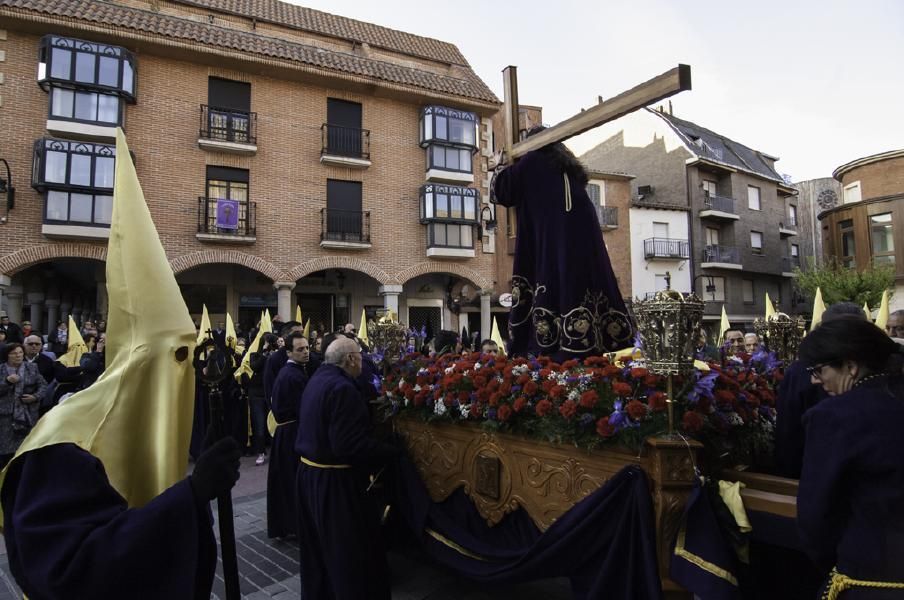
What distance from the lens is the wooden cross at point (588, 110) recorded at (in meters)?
2.71

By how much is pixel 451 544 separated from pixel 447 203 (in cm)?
1620

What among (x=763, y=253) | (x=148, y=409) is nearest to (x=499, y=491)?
(x=148, y=409)

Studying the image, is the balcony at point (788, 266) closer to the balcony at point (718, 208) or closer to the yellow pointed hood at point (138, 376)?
the balcony at point (718, 208)

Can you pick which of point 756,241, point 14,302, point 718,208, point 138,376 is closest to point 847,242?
point 756,241

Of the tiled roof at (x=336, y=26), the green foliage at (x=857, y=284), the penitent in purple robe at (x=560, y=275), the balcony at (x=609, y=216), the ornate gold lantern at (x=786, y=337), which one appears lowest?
the ornate gold lantern at (x=786, y=337)

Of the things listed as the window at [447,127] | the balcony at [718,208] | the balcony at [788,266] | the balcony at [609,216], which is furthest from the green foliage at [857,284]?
the window at [447,127]

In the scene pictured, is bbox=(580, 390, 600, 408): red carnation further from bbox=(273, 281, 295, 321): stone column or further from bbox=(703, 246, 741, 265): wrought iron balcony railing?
bbox=(703, 246, 741, 265): wrought iron balcony railing

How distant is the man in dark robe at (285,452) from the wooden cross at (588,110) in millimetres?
3124

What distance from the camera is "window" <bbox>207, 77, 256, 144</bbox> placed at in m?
16.8

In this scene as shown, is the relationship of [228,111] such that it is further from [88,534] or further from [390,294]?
[88,534]

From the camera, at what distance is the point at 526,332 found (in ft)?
13.2

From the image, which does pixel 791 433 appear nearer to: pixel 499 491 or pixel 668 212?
pixel 499 491

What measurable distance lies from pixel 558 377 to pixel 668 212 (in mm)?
26217

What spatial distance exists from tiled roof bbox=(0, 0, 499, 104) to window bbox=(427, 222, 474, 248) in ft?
15.1
